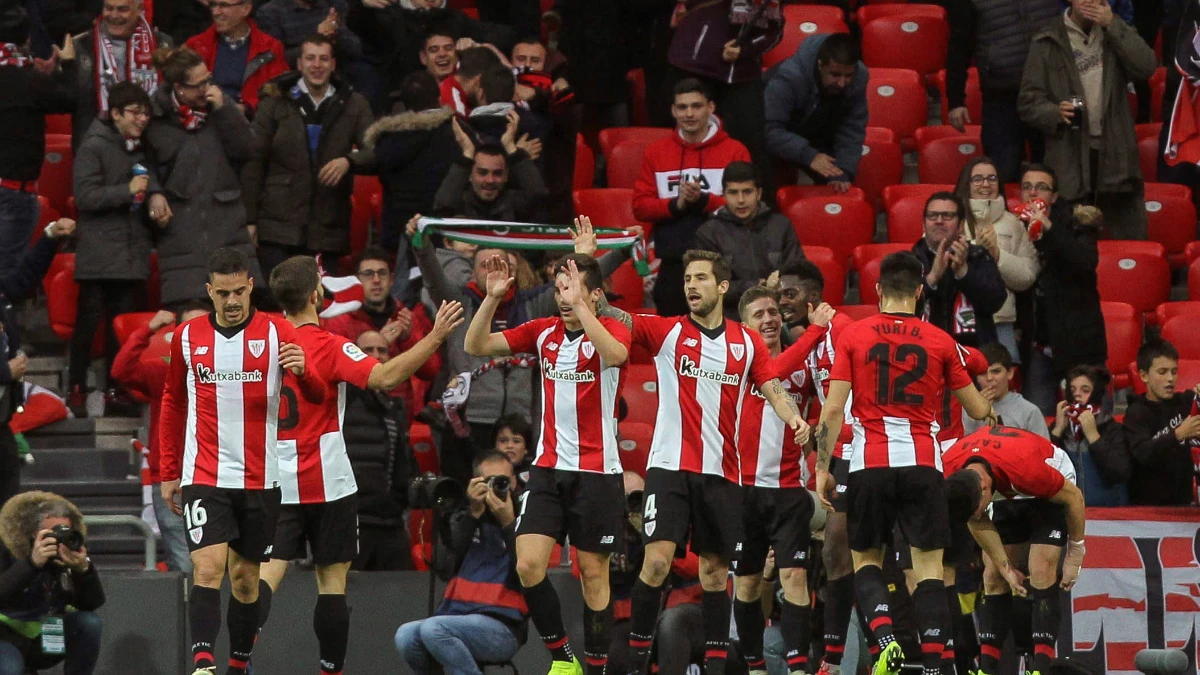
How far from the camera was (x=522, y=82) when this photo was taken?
13.8 metres

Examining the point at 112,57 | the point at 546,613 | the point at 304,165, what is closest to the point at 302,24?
the point at 112,57

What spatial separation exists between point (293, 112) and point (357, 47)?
1.17 meters

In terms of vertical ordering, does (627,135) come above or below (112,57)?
below

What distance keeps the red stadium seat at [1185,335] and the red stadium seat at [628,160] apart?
4.00 metres

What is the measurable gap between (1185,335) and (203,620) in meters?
7.23

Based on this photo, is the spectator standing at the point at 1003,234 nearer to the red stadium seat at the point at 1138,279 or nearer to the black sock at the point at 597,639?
the red stadium seat at the point at 1138,279

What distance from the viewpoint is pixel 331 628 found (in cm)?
1004

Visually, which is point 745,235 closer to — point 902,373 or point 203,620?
point 902,373

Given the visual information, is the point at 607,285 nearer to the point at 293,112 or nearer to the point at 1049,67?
the point at 293,112

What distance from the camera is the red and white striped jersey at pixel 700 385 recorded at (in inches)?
399

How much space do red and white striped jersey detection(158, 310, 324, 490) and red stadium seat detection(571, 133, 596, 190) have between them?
5.45 meters

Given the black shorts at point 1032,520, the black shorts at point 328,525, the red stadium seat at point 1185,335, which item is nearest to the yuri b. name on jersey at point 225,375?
the black shorts at point 328,525

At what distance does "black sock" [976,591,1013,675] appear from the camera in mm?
10812

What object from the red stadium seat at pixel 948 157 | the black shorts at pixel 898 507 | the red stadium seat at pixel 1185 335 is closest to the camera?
the black shorts at pixel 898 507
